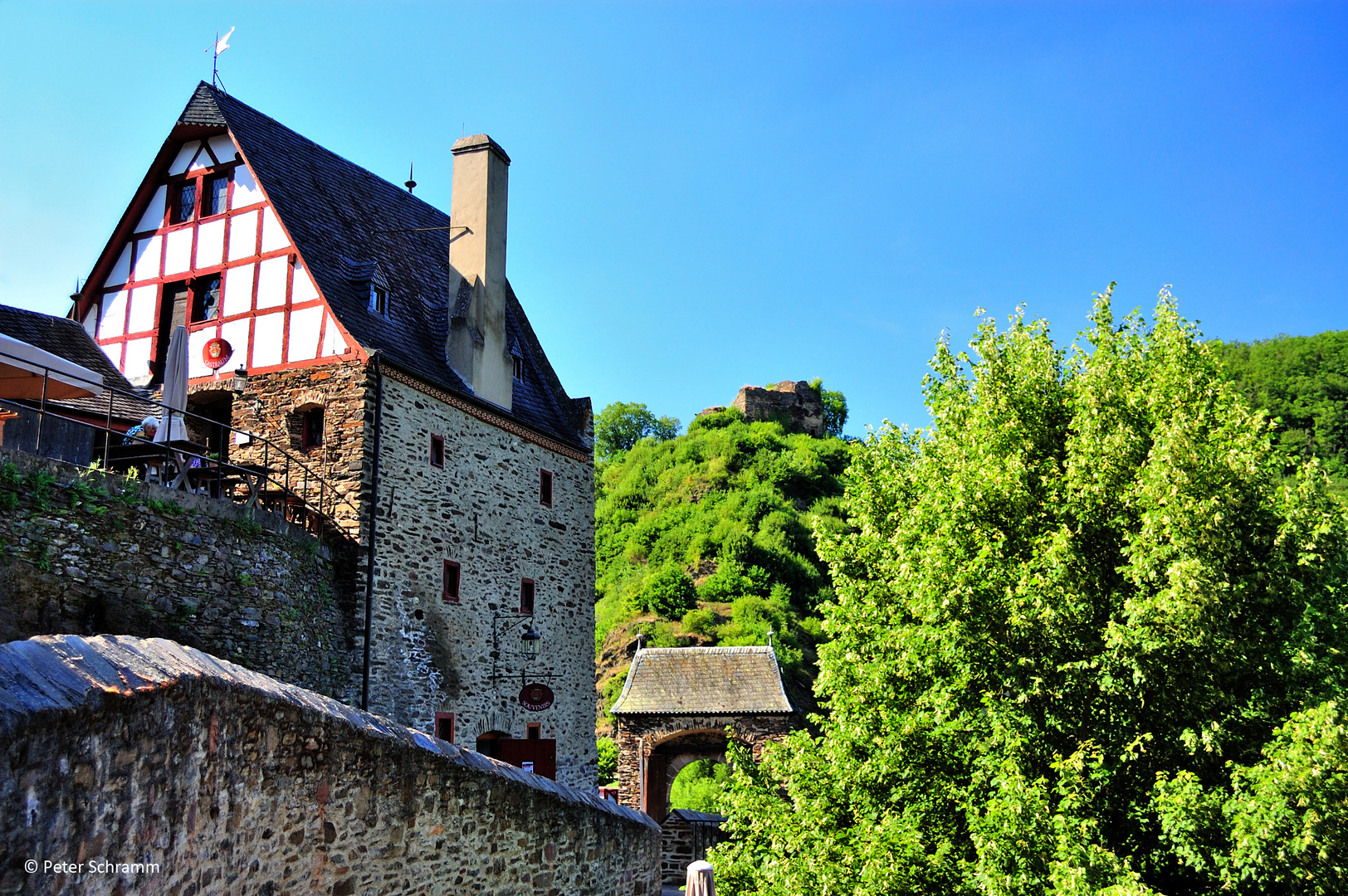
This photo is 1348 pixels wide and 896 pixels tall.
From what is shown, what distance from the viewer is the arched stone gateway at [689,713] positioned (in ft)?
81.0

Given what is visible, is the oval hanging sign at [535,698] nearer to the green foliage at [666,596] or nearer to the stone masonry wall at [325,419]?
the stone masonry wall at [325,419]

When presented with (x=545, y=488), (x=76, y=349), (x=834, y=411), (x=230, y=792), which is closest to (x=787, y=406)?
(x=834, y=411)

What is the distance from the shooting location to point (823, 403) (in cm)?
7306

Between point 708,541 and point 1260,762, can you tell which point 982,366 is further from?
point 708,541

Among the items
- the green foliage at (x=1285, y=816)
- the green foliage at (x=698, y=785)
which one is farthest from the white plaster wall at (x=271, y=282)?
the green foliage at (x=698, y=785)

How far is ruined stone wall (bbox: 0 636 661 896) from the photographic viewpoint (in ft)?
17.5

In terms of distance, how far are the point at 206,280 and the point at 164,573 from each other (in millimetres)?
7148

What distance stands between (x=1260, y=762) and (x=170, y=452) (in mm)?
12356

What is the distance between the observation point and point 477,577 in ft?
55.4

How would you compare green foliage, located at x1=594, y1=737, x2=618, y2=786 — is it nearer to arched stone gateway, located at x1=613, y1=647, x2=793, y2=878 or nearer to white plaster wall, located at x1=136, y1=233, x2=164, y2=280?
arched stone gateway, located at x1=613, y1=647, x2=793, y2=878

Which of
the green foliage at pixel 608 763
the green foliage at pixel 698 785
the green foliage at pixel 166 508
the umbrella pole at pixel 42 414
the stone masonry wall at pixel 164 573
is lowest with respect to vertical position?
the green foliage at pixel 698 785

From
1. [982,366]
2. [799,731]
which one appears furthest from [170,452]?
[982,366]

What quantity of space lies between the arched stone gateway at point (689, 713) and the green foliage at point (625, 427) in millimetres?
50625

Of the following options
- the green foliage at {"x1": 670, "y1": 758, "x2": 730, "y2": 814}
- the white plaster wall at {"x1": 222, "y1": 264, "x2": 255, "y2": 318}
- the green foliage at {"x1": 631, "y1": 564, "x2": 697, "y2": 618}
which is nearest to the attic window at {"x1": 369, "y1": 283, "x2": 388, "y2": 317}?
the white plaster wall at {"x1": 222, "y1": 264, "x2": 255, "y2": 318}
